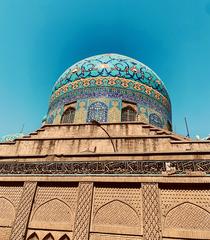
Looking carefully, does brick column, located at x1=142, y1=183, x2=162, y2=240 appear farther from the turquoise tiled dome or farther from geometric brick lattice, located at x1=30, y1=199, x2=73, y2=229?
the turquoise tiled dome

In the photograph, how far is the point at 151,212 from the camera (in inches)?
210

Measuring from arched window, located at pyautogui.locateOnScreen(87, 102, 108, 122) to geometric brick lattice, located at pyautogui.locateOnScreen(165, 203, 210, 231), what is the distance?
5.55 meters

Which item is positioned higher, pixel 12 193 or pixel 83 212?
pixel 12 193

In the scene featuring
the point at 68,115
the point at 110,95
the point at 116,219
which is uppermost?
the point at 110,95

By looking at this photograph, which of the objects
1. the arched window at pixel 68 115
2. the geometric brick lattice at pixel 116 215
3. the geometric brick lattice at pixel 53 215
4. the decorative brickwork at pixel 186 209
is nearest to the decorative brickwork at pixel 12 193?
the geometric brick lattice at pixel 53 215

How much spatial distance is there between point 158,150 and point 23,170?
3977mm

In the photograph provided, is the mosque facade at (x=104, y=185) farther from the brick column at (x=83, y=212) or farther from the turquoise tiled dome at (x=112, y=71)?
the turquoise tiled dome at (x=112, y=71)

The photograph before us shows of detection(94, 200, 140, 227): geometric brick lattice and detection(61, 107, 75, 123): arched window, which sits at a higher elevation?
detection(61, 107, 75, 123): arched window

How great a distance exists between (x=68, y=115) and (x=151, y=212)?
23.0 feet

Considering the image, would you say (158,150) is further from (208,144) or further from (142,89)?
(142,89)

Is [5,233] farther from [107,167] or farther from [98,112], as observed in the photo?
[98,112]

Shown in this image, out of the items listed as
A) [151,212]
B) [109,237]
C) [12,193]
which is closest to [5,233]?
[12,193]

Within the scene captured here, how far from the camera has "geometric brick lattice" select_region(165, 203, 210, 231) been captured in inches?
199

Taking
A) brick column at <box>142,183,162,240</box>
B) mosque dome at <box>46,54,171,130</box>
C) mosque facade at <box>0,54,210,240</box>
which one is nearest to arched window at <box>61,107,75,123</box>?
mosque dome at <box>46,54,171,130</box>
